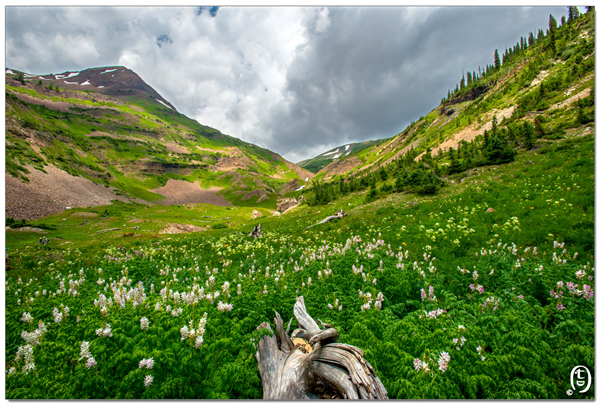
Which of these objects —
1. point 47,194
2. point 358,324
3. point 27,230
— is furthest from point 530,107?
point 47,194

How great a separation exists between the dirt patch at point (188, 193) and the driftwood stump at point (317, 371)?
159095 millimetres

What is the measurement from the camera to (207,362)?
3.59 meters

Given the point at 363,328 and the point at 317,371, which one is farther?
the point at 363,328

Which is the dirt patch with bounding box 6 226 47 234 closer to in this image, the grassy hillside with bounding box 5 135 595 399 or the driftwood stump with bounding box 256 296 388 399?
the grassy hillside with bounding box 5 135 595 399

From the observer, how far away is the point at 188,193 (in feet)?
556

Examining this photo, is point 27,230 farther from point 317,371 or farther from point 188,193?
point 188,193

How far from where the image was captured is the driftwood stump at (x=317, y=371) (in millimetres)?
3438

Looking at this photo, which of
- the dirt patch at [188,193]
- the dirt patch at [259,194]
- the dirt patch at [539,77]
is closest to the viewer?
the dirt patch at [539,77]

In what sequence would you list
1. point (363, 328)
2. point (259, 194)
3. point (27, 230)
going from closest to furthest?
point (363, 328) → point (27, 230) → point (259, 194)

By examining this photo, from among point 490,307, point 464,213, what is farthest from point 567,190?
point 490,307

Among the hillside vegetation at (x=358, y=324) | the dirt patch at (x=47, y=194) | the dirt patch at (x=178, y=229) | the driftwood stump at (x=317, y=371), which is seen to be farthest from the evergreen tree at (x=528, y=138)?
the dirt patch at (x=47, y=194)

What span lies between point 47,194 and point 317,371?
305 ft

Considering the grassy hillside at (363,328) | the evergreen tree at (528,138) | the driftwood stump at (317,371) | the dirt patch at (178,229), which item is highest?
the evergreen tree at (528,138)

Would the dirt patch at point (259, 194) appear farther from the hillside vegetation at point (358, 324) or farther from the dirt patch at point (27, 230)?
the hillside vegetation at point (358, 324)
